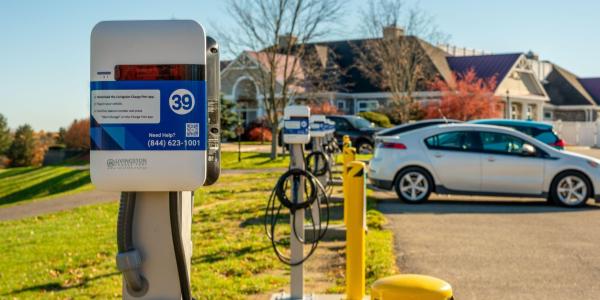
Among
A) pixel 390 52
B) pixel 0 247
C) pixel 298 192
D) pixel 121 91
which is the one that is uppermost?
pixel 390 52

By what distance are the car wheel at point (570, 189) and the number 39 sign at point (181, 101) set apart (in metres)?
11.8

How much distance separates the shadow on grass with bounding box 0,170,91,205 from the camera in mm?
25312

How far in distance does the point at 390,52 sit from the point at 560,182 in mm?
26197

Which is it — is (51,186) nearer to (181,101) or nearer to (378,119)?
(378,119)

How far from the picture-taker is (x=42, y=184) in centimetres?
2694

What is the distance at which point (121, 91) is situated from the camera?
9.11 feet

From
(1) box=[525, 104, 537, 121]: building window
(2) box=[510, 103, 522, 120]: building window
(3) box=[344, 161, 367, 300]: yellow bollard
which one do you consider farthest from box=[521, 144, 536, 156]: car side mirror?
(1) box=[525, 104, 537, 121]: building window

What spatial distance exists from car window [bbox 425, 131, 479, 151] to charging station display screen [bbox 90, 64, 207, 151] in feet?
38.2

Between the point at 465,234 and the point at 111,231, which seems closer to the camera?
the point at 465,234

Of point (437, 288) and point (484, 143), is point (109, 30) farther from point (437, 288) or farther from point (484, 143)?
point (484, 143)

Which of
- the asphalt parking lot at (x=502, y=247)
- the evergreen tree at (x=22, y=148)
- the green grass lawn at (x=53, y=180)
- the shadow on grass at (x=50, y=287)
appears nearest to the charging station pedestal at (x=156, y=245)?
the asphalt parking lot at (x=502, y=247)

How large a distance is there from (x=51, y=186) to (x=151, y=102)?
2452cm

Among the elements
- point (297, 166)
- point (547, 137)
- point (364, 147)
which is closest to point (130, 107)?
point (297, 166)

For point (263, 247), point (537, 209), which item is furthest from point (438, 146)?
point (263, 247)
